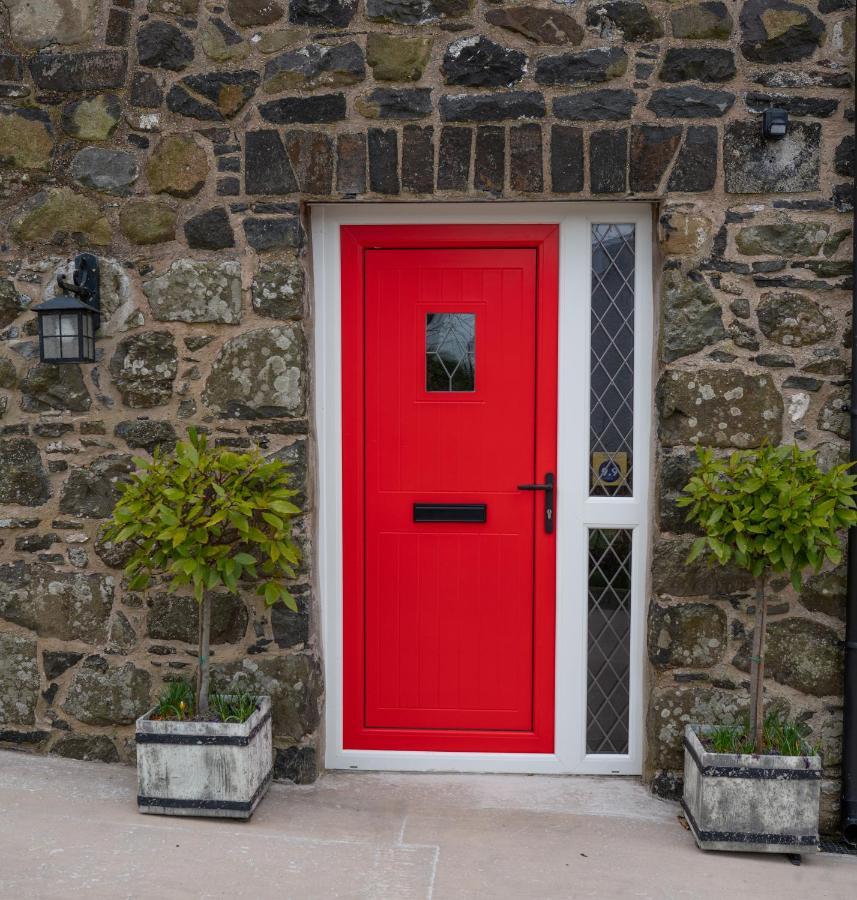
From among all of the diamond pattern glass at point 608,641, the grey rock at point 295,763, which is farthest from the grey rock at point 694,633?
the grey rock at point 295,763

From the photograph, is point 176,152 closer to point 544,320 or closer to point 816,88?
point 544,320

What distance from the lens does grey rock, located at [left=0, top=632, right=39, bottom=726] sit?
128 inches

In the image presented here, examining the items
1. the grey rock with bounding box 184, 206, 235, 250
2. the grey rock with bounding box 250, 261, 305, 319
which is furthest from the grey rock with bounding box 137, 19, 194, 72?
the grey rock with bounding box 250, 261, 305, 319

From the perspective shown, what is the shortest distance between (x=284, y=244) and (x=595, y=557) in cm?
168

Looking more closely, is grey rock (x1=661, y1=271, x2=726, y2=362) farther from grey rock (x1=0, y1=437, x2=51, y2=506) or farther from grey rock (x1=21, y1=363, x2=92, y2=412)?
grey rock (x1=0, y1=437, x2=51, y2=506)

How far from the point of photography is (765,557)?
9.07ft

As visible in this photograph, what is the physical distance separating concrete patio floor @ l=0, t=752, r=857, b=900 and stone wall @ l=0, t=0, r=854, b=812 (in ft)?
0.80

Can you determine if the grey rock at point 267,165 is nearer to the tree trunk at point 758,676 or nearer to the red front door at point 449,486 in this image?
the red front door at point 449,486

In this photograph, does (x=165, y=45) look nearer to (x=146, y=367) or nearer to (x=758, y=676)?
(x=146, y=367)

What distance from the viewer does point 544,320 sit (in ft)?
10.5

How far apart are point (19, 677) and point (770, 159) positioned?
3.43 meters

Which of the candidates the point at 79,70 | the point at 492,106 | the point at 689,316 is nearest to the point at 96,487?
the point at 79,70

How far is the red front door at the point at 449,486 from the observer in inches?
127

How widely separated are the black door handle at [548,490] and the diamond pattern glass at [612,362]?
0.16 m
